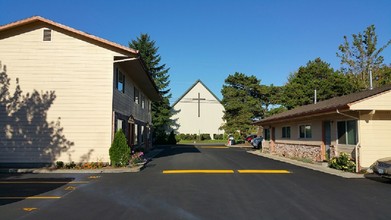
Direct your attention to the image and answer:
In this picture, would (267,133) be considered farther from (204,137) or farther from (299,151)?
(204,137)

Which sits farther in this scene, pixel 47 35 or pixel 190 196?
pixel 47 35

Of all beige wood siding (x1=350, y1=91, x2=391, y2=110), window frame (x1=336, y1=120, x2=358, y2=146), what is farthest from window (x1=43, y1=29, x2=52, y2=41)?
window frame (x1=336, y1=120, x2=358, y2=146)

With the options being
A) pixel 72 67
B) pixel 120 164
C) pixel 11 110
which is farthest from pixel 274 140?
pixel 11 110

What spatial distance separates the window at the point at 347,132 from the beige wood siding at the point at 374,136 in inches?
20.7

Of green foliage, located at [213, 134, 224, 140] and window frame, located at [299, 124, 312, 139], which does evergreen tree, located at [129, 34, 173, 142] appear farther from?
window frame, located at [299, 124, 312, 139]

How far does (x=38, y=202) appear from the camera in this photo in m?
8.09

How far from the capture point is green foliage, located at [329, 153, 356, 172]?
1452 centimetres

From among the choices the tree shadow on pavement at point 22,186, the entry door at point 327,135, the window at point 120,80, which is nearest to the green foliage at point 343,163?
the entry door at point 327,135

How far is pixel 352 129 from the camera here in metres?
15.1

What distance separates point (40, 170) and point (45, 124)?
222 cm

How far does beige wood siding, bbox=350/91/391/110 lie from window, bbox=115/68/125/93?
35.7 feet

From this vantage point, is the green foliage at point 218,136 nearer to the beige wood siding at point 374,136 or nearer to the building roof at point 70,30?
the building roof at point 70,30

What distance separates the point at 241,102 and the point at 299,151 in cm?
3041

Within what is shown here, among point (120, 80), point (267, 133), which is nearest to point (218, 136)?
point (267, 133)
